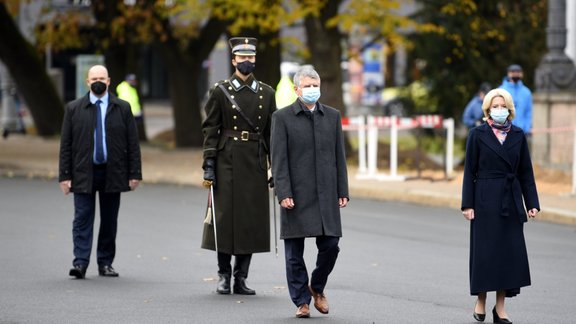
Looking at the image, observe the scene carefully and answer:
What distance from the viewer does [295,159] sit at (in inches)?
392

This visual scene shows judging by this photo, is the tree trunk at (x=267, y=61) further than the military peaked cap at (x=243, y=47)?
Yes

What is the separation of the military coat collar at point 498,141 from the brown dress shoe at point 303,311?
165 cm

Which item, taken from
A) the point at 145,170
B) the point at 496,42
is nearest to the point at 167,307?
the point at 145,170

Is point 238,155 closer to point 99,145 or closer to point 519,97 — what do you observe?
point 99,145

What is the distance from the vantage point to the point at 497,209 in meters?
9.72

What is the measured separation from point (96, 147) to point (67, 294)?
153 centimetres

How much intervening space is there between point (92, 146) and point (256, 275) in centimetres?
179

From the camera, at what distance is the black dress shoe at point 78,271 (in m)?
12.1

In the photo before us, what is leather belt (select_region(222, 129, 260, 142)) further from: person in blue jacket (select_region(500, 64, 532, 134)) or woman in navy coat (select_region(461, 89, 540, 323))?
person in blue jacket (select_region(500, 64, 532, 134))

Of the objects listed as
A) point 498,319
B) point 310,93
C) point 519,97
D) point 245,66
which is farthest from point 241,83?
point 519,97

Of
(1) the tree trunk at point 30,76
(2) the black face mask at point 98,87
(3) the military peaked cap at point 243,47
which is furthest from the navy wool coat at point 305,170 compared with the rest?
(1) the tree trunk at point 30,76

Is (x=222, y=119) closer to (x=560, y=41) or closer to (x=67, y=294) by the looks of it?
(x=67, y=294)

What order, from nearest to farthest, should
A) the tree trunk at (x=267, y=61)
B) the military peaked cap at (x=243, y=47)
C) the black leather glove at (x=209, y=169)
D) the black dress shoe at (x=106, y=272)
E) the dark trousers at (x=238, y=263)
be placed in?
the military peaked cap at (x=243, y=47) → the black leather glove at (x=209, y=169) → the dark trousers at (x=238, y=263) → the black dress shoe at (x=106, y=272) → the tree trunk at (x=267, y=61)

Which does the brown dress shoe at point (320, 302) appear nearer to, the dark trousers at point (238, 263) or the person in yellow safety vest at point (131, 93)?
the dark trousers at point (238, 263)
